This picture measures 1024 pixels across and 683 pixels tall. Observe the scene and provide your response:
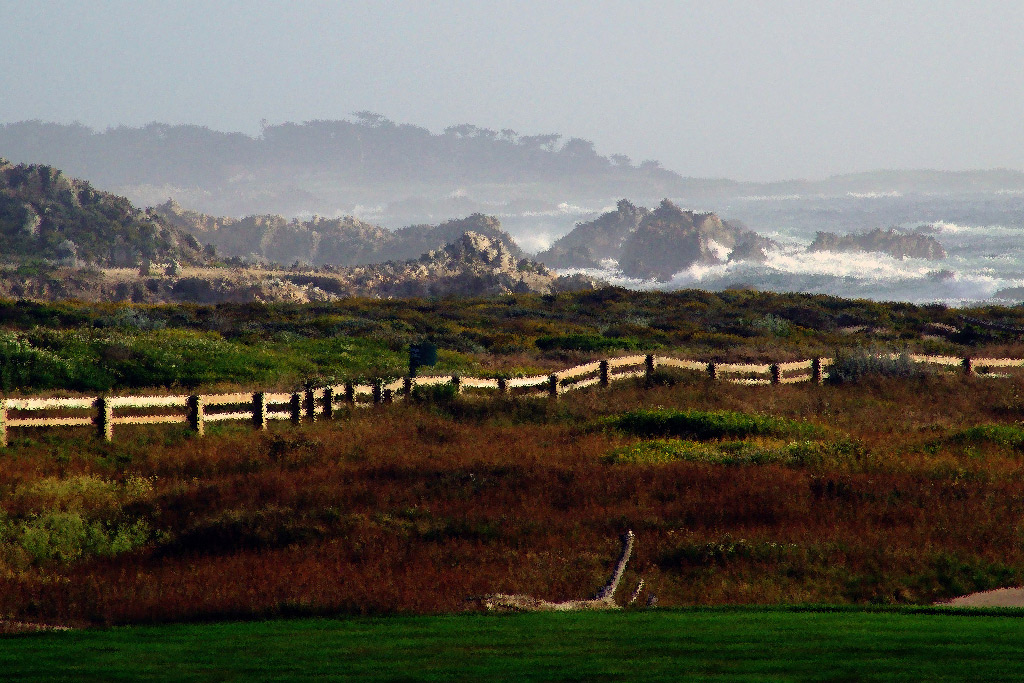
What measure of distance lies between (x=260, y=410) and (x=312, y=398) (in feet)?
4.45

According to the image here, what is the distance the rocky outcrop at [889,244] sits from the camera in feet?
503

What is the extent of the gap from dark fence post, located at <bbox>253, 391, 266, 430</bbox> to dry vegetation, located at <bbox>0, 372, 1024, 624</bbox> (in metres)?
0.72

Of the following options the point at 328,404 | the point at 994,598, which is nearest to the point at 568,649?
the point at 994,598

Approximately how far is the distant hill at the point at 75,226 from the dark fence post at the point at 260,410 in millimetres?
87357

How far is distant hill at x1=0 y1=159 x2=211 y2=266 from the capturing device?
104500 mm

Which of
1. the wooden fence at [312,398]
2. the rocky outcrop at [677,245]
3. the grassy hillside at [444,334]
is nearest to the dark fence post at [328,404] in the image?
the wooden fence at [312,398]

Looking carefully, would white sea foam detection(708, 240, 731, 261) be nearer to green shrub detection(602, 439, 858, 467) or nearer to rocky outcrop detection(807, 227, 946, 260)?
rocky outcrop detection(807, 227, 946, 260)

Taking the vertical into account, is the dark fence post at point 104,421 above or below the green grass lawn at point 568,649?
below

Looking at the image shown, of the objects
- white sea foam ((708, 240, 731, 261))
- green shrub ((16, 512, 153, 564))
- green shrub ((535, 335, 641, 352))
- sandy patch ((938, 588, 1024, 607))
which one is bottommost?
green shrub ((535, 335, 641, 352))

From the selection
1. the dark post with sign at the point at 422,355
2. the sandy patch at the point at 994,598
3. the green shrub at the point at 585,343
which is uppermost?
the dark post with sign at the point at 422,355

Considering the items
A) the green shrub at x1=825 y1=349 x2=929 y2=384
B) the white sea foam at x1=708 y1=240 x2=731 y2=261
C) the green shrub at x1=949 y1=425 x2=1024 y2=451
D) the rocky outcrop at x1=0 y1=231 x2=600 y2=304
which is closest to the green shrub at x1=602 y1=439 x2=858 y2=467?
the green shrub at x1=949 y1=425 x2=1024 y2=451

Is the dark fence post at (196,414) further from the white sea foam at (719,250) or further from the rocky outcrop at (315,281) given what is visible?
the white sea foam at (719,250)

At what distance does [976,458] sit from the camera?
1678 centimetres

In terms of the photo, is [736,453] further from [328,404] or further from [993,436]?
[328,404]
